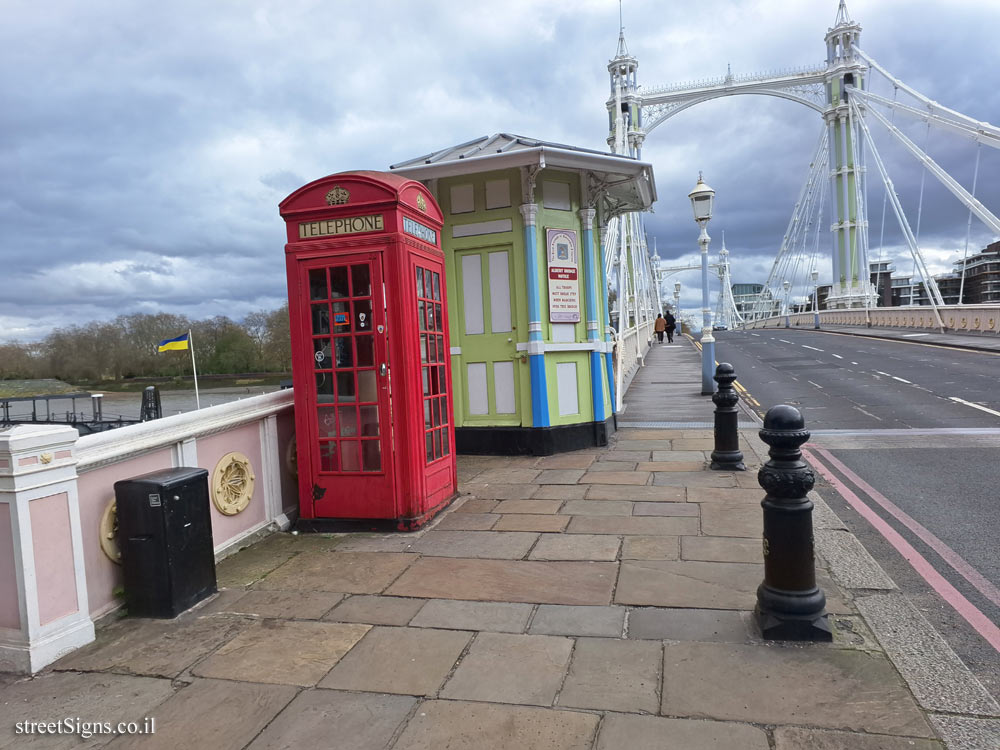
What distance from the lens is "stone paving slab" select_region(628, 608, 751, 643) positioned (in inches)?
121

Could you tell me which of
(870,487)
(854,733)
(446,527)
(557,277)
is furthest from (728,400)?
(854,733)

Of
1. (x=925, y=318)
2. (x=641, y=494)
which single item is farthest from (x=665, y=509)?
(x=925, y=318)

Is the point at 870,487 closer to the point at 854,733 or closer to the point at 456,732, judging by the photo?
the point at 854,733

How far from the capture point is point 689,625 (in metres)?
3.20

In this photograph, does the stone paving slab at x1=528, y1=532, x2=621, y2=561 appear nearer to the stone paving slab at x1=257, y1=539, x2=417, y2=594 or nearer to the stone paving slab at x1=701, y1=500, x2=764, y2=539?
the stone paving slab at x1=701, y1=500, x2=764, y2=539

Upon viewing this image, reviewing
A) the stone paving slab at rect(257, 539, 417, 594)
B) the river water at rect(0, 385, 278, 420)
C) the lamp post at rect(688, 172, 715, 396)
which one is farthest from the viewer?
the river water at rect(0, 385, 278, 420)

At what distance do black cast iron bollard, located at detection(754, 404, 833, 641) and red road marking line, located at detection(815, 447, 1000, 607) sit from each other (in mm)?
1283

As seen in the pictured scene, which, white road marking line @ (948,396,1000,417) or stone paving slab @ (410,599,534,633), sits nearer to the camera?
stone paving slab @ (410,599,534,633)

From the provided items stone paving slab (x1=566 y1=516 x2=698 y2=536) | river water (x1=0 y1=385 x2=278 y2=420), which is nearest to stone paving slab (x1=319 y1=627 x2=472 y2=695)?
stone paving slab (x1=566 y1=516 x2=698 y2=536)

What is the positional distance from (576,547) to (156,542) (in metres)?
2.68

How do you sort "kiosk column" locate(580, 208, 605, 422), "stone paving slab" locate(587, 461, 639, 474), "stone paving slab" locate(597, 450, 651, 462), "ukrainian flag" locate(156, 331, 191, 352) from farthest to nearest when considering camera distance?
1. "ukrainian flag" locate(156, 331, 191, 352)
2. "kiosk column" locate(580, 208, 605, 422)
3. "stone paving slab" locate(597, 450, 651, 462)
4. "stone paving slab" locate(587, 461, 639, 474)

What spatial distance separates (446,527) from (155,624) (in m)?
2.18

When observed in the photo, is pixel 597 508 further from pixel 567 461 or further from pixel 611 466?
pixel 567 461

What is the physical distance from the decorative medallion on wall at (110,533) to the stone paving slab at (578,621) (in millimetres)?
2405
